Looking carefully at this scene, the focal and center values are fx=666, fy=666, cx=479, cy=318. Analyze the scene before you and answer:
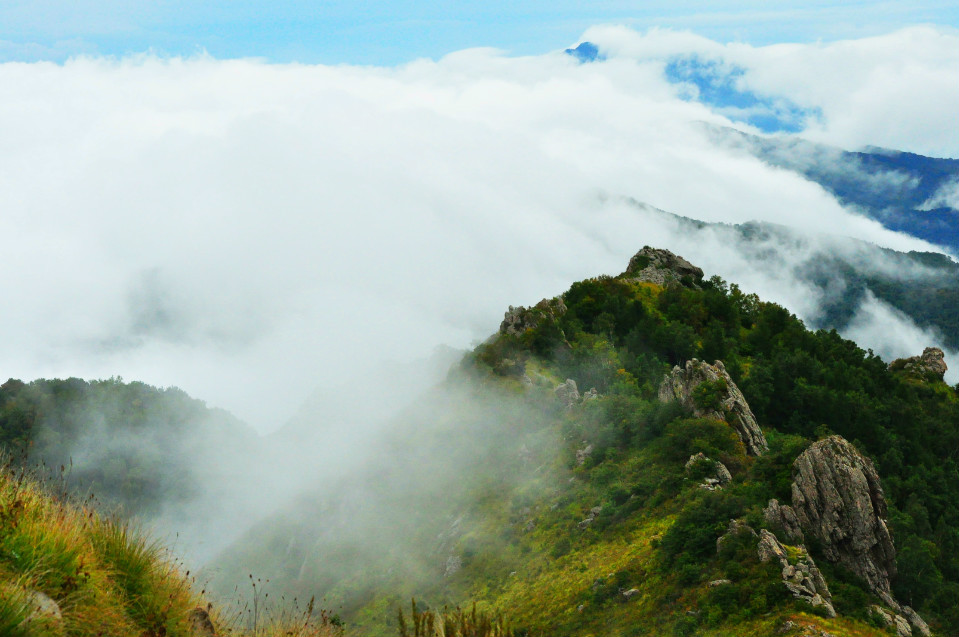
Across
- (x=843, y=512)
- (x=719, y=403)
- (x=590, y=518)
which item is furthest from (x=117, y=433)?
(x=843, y=512)

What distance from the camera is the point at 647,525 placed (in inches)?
1134

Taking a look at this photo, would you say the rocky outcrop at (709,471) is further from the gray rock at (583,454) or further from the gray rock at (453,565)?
the gray rock at (453,565)

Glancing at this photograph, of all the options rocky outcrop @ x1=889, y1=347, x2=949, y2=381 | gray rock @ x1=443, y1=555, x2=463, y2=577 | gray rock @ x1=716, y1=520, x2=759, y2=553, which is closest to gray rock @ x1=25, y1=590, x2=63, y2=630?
gray rock @ x1=716, y1=520, x2=759, y2=553

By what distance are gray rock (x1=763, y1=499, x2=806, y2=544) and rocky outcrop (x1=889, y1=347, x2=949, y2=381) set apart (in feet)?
225

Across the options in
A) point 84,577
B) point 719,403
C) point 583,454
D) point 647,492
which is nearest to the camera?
point 84,577

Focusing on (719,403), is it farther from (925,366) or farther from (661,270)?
(925,366)

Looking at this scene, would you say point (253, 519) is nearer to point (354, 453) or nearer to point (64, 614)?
point (354, 453)

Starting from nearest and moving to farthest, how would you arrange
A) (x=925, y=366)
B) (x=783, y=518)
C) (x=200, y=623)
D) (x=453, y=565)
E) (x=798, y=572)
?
(x=200, y=623)
(x=798, y=572)
(x=783, y=518)
(x=453, y=565)
(x=925, y=366)

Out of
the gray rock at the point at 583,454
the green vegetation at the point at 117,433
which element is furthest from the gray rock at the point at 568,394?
the green vegetation at the point at 117,433

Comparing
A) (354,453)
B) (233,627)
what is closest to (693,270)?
(354,453)

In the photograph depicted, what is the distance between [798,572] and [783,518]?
155 inches

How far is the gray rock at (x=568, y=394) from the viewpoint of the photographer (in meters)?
44.8

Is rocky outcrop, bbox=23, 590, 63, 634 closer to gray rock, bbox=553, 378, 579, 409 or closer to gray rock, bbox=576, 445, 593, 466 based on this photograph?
gray rock, bbox=576, 445, 593, 466

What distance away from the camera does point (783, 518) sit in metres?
23.9
